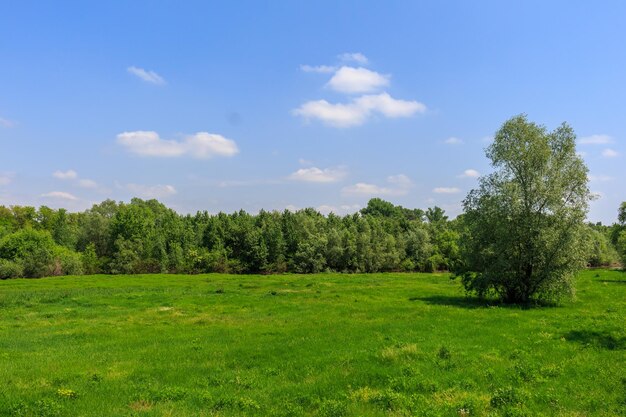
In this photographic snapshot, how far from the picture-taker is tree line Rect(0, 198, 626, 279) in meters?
102

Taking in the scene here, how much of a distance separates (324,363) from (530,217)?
26.7 meters

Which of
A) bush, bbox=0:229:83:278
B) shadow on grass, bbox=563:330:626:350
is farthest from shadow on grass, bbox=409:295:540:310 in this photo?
bush, bbox=0:229:83:278

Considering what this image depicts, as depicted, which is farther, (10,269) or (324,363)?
(10,269)

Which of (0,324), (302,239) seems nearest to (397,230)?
(302,239)

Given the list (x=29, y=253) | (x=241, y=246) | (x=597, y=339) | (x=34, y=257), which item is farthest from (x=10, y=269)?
(x=597, y=339)

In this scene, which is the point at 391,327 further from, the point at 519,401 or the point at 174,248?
the point at 174,248

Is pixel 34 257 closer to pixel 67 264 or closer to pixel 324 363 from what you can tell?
pixel 67 264

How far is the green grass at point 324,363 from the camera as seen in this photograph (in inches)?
493

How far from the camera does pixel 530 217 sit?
118 feet

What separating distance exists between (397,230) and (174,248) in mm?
65153

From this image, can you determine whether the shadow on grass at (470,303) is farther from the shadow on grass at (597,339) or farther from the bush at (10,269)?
the bush at (10,269)

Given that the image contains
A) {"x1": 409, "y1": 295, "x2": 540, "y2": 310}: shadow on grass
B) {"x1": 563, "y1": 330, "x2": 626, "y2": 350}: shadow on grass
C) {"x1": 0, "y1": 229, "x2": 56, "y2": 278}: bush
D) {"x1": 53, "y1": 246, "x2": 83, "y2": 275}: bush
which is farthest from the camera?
{"x1": 53, "y1": 246, "x2": 83, "y2": 275}: bush

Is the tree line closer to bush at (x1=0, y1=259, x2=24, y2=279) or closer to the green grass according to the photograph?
bush at (x1=0, y1=259, x2=24, y2=279)

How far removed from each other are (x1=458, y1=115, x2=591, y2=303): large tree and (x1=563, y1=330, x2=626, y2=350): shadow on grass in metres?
13.5
